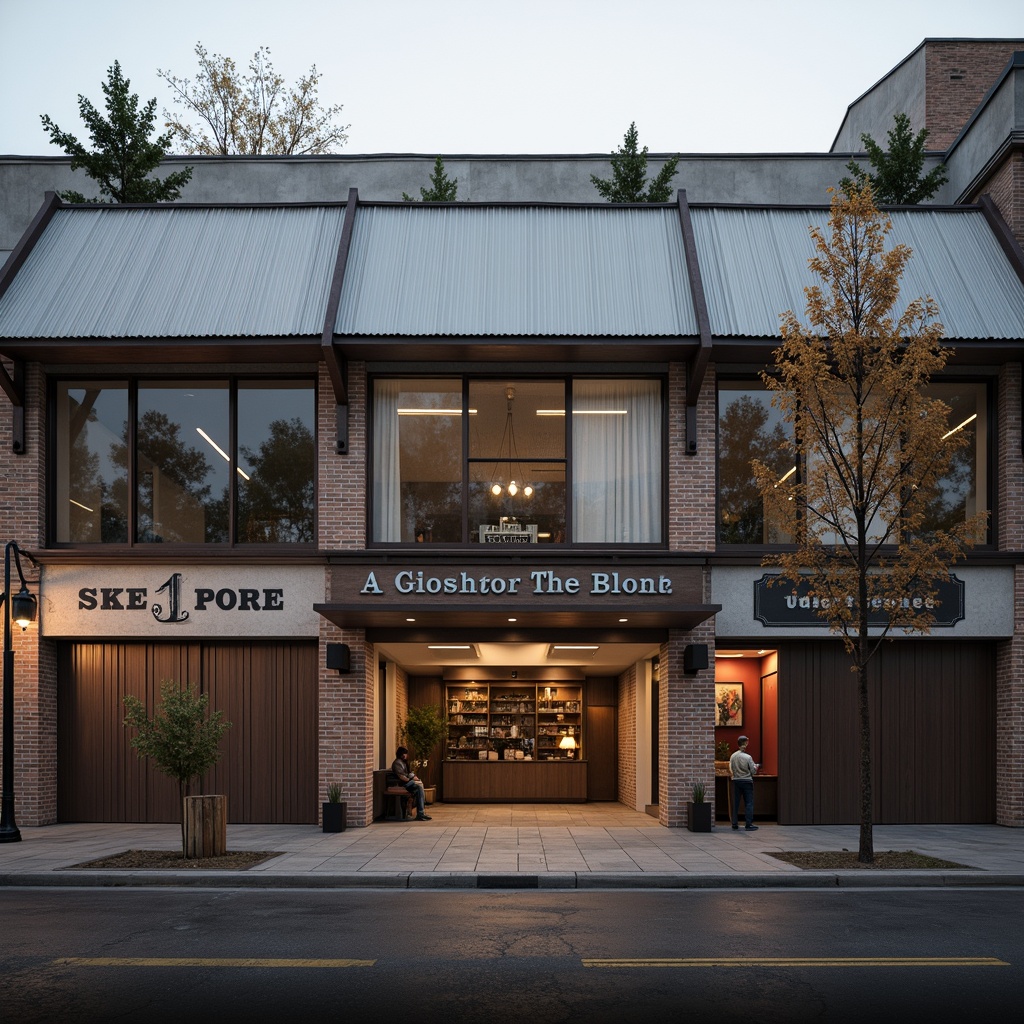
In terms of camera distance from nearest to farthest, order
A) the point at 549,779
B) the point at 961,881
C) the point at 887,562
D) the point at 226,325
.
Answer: the point at 961,881 → the point at 887,562 → the point at 226,325 → the point at 549,779

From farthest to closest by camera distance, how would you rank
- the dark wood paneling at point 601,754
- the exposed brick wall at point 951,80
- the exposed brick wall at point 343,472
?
the exposed brick wall at point 951,80 < the dark wood paneling at point 601,754 < the exposed brick wall at point 343,472

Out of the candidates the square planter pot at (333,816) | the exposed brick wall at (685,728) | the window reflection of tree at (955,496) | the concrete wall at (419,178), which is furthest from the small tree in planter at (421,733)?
the concrete wall at (419,178)

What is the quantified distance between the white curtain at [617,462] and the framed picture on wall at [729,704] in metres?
5.19

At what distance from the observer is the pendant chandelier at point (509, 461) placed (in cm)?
1959

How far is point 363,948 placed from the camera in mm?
9359

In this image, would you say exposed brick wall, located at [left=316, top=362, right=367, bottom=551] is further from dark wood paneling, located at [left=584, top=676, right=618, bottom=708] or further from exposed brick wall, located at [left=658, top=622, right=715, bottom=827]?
dark wood paneling, located at [left=584, top=676, right=618, bottom=708]

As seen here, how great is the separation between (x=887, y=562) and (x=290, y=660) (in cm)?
1009

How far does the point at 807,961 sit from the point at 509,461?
39.2 feet

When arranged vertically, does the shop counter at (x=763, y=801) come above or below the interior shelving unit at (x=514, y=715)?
below

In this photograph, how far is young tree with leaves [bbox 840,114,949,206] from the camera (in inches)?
915

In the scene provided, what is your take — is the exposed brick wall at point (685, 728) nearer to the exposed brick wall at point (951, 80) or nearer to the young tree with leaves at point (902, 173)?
the young tree with leaves at point (902, 173)

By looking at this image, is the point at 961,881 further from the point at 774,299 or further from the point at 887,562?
the point at 774,299

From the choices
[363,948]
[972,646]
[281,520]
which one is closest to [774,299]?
[972,646]

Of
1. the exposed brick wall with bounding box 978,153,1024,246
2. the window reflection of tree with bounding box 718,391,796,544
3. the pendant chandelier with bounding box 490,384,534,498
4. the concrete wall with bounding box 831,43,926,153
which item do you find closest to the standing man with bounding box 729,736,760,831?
the window reflection of tree with bounding box 718,391,796,544
